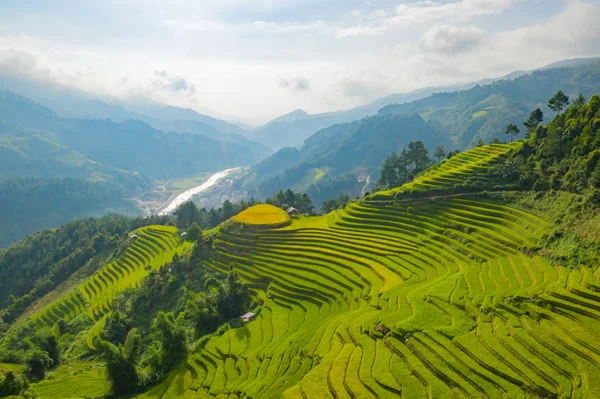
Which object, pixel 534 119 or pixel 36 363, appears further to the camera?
pixel 534 119

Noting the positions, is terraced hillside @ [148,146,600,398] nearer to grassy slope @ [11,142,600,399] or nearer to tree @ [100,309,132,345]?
grassy slope @ [11,142,600,399]

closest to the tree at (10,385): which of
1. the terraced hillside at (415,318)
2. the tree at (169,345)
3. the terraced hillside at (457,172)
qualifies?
the terraced hillside at (415,318)

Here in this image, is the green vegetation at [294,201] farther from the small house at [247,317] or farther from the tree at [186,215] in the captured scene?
the small house at [247,317]

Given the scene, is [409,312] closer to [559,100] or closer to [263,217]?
[263,217]

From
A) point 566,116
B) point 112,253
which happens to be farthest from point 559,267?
point 112,253

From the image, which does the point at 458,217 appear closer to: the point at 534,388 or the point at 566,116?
the point at 566,116

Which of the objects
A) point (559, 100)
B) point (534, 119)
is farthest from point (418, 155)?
point (559, 100)
